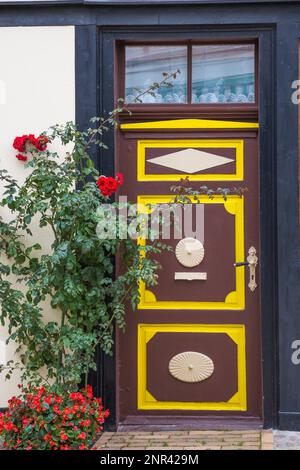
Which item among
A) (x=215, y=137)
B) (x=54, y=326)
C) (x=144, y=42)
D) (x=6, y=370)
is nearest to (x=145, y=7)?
(x=144, y=42)

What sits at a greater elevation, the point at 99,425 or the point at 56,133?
the point at 56,133

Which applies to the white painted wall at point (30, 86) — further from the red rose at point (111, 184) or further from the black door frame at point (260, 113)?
the red rose at point (111, 184)

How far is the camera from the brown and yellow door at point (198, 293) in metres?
6.45

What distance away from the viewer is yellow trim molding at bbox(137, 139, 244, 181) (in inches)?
255

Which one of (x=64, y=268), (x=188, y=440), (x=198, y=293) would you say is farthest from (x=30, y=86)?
(x=188, y=440)

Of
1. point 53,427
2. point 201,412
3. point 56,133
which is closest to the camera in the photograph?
point 53,427

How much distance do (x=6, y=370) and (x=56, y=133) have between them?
1.79 m

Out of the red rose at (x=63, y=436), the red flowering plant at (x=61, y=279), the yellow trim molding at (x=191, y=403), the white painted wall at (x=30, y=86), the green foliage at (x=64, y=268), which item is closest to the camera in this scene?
the red rose at (x=63, y=436)

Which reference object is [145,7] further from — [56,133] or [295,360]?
[295,360]

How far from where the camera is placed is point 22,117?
20.8 feet

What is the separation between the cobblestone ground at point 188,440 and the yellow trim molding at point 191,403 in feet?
0.72

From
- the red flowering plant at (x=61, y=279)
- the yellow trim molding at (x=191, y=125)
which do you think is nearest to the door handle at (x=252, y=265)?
the red flowering plant at (x=61, y=279)

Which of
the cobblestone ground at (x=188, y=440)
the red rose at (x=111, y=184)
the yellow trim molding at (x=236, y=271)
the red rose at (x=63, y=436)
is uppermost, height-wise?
the red rose at (x=111, y=184)

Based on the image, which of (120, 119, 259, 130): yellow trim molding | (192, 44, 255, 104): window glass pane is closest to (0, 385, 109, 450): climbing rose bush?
(120, 119, 259, 130): yellow trim molding
